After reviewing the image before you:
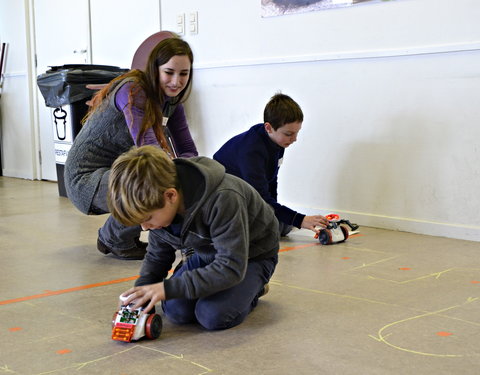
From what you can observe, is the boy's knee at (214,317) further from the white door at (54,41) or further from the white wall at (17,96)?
the white wall at (17,96)

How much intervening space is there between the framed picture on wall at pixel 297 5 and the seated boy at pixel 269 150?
863mm

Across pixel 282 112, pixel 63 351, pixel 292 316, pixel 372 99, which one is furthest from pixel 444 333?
pixel 372 99

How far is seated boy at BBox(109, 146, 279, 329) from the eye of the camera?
1.67 meters

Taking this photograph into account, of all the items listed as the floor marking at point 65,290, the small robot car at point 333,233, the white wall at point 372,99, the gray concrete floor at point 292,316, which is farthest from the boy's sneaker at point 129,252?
the white wall at point 372,99

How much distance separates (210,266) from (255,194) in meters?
0.27

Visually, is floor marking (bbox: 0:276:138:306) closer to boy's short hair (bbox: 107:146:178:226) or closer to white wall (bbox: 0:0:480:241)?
boy's short hair (bbox: 107:146:178:226)

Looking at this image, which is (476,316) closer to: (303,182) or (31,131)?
(303,182)

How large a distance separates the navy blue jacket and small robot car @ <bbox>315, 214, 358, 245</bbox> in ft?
0.56

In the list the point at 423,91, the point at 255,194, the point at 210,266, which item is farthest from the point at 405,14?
the point at 210,266

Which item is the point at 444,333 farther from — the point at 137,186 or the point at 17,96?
the point at 17,96

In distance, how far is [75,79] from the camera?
15.2 ft

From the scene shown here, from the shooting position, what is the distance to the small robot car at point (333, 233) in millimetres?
3160

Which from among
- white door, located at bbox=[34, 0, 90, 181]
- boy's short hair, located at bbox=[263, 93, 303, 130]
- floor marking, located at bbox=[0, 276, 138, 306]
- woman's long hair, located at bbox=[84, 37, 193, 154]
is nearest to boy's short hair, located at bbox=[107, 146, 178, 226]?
floor marking, located at bbox=[0, 276, 138, 306]

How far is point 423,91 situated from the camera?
3.36 meters
